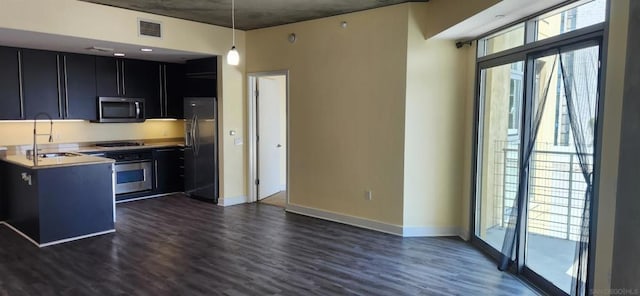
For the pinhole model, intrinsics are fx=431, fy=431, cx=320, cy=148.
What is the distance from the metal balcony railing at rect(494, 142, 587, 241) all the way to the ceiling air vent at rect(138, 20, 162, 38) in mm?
4516

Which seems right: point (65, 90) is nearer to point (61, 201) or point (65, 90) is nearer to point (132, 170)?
point (132, 170)

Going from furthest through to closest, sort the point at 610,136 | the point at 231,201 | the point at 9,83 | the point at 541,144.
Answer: the point at 231,201 < the point at 9,83 < the point at 541,144 < the point at 610,136

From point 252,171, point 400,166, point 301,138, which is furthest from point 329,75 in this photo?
point 252,171

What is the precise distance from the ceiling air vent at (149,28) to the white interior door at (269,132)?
1705 millimetres

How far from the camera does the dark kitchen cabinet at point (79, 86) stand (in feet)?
21.0

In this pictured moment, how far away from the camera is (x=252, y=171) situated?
6992mm

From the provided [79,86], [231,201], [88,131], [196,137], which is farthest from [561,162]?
[88,131]

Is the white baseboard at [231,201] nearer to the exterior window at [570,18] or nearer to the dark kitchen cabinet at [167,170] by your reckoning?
the dark kitchen cabinet at [167,170]

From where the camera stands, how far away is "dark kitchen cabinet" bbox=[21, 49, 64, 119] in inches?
235

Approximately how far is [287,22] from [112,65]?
2.99 meters

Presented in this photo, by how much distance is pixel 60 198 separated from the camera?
487cm

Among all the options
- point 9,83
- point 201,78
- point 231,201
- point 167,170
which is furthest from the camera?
point 167,170

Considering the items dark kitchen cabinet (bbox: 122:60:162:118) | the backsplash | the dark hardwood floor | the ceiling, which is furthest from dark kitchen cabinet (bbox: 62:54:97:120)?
the dark hardwood floor

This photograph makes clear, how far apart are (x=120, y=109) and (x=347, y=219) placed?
419cm
